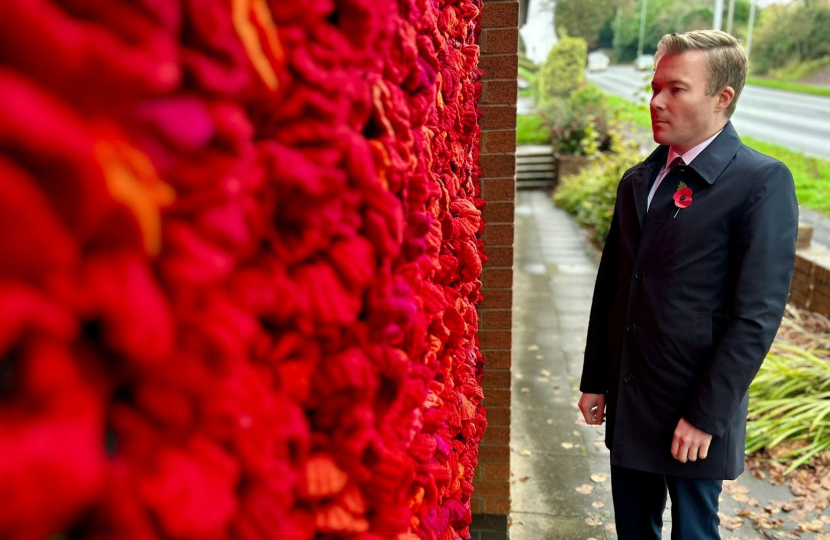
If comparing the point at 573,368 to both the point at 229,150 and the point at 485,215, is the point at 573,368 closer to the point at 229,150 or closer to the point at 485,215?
the point at 485,215

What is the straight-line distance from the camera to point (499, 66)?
250 cm

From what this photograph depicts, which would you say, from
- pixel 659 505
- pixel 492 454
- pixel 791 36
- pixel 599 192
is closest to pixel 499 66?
pixel 492 454

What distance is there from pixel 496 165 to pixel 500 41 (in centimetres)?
51

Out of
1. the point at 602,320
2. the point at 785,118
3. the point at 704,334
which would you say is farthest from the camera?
the point at 785,118

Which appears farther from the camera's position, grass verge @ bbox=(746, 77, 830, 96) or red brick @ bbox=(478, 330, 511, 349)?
grass verge @ bbox=(746, 77, 830, 96)

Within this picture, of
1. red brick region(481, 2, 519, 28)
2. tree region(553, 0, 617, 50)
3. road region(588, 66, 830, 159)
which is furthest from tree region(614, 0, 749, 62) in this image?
red brick region(481, 2, 519, 28)

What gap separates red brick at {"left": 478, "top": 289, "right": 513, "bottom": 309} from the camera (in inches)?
104

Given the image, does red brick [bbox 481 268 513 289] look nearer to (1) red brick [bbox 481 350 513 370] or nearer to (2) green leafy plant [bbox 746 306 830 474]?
(1) red brick [bbox 481 350 513 370]

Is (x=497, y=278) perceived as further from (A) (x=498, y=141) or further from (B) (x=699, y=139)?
(B) (x=699, y=139)

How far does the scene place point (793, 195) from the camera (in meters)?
1.77

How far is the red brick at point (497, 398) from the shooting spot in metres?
2.70

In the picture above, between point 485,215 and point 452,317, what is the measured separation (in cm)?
148

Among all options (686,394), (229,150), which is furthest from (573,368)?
(229,150)

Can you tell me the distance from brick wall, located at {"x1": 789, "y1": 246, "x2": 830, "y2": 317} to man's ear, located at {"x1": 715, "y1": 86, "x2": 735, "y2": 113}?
4428mm
